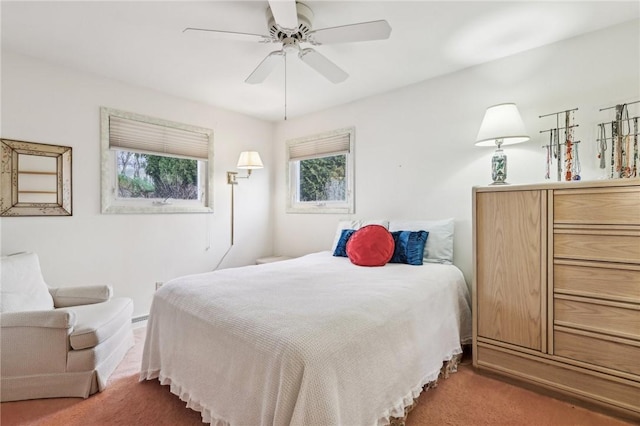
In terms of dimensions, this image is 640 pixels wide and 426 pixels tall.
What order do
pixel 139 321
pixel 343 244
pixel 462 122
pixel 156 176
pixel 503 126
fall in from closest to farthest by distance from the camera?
pixel 503 126 → pixel 462 122 → pixel 343 244 → pixel 139 321 → pixel 156 176

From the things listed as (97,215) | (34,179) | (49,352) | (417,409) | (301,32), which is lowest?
(417,409)

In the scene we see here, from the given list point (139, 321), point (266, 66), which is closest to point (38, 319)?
point (139, 321)

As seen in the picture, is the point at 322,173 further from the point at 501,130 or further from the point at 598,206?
the point at 598,206

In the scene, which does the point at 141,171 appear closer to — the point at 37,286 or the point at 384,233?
the point at 37,286

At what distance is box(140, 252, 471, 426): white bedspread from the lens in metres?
1.17

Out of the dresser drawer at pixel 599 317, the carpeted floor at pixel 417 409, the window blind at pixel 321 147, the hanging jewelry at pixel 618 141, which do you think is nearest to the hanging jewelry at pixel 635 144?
the hanging jewelry at pixel 618 141

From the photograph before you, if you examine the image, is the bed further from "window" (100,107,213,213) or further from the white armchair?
"window" (100,107,213,213)

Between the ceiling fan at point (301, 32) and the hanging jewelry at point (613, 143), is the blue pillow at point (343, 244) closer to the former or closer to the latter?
the ceiling fan at point (301, 32)

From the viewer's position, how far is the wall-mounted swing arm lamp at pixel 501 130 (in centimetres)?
221

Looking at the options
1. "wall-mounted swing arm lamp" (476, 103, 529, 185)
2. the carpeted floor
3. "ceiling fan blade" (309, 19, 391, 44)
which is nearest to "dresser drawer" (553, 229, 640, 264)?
"wall-mounted swing arm lamp" (476, 103, 529, 185)

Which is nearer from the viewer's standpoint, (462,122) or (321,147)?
(462,122)

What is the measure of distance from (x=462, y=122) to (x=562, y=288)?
1558 millimetres

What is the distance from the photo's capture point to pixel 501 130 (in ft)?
7.30

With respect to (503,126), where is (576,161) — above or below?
below
